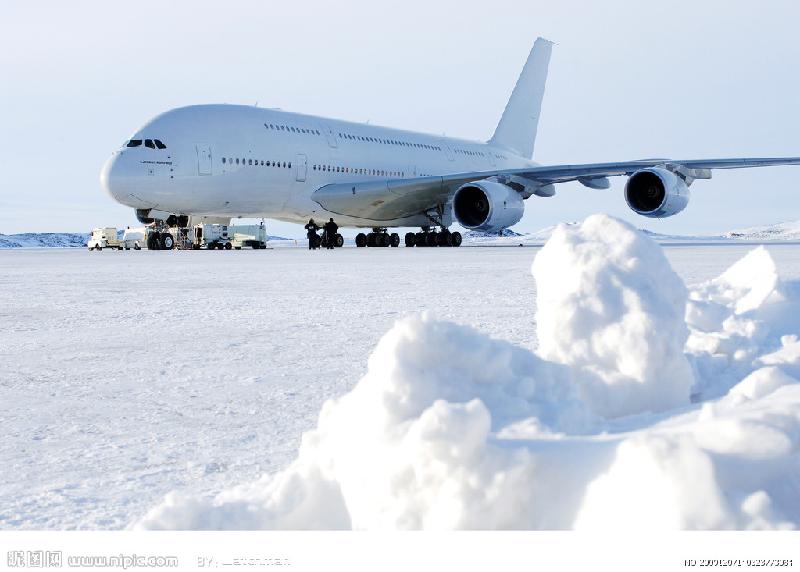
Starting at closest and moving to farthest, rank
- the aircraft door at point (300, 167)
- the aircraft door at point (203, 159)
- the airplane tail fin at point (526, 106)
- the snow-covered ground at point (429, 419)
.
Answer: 1. the snow-covered ground at point (429, 419)
2. the aircraft door at point (203, 159)
3. the aircraft door at point (300, 167)
4. the airplane tail fin at point (526, 106)

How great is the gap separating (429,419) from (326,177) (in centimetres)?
2052

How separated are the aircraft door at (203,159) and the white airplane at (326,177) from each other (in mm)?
24

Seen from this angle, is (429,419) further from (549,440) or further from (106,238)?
(106,238)

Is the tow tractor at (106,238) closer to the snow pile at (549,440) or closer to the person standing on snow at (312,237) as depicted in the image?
the person standing on snow at (312,237)

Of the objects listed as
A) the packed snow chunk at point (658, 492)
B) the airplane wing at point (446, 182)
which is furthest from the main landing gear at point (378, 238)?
the packed snow chunk at point (658, 492)

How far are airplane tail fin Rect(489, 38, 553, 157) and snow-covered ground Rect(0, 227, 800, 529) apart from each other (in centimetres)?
2816

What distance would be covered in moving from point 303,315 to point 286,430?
2.88m

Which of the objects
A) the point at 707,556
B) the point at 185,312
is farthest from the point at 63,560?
the point at 185,312

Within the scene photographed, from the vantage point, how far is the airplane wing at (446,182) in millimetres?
20000

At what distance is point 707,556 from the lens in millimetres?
1185

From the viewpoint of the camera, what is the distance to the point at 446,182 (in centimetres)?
2212

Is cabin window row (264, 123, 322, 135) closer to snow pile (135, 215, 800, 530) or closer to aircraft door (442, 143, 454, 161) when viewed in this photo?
aircraft door (442, 143, 454, 161)

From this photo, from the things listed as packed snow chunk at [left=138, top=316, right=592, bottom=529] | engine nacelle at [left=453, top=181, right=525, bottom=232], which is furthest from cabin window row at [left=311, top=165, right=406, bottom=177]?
packed snow chunk at [left=138, top=316, right=592, bottom=529]

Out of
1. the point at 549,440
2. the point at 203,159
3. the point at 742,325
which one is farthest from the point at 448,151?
the point at 549,440
